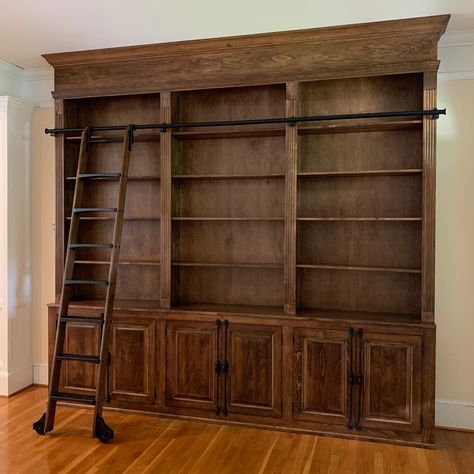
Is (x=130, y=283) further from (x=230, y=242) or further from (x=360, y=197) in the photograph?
(x=360, y=197)

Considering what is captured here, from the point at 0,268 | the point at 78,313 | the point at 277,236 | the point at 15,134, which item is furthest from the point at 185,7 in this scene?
the point at 0,268

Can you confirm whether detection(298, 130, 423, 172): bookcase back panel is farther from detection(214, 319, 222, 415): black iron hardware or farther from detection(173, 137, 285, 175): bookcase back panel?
detection(214, 319, 222, 415): black iron hardware

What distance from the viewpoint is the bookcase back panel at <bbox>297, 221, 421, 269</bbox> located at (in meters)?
3.67

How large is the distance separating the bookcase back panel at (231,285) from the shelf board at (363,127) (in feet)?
3.75

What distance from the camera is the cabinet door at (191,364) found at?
371 centimetres

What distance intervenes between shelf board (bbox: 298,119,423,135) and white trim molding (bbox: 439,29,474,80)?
18.9 inches

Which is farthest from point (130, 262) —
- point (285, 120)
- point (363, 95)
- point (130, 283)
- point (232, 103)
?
point (363, 95)

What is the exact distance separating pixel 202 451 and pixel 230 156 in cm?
225

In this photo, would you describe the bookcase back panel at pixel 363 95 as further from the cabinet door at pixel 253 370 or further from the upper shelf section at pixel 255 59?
the cabinet door at pixel 253 370

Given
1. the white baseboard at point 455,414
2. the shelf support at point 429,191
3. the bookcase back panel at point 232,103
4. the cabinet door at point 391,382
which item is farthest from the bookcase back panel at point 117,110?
the white baseboard at point 455,414

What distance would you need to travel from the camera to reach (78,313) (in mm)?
3971

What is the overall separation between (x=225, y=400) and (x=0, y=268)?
2.32m

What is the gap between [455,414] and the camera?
3.64 metres

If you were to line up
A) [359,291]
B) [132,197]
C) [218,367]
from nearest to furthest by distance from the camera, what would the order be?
[218,367], [359,291], [132,197]
